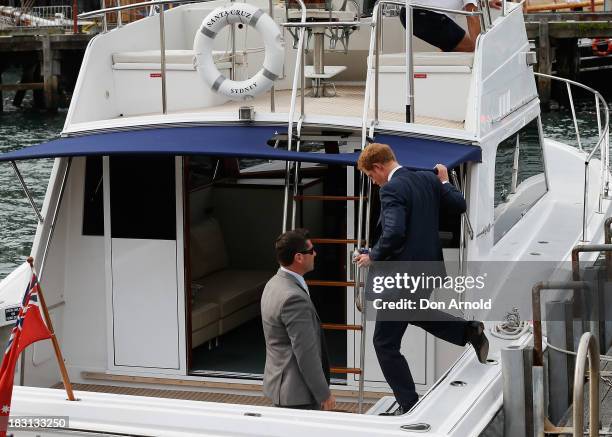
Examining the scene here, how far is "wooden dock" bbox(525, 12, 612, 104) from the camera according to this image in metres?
27.8

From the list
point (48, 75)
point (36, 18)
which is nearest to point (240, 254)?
point (48, 75)

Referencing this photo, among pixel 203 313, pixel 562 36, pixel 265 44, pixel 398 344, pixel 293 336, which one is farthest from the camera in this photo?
pixel 562 36

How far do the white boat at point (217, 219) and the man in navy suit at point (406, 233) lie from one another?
171 mm

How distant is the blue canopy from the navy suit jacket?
0.27 meters

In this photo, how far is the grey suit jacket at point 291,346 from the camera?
16.3 ft

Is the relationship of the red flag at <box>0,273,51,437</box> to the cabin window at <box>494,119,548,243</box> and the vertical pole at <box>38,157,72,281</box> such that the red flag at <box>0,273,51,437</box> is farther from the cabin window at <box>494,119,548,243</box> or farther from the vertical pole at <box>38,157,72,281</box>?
the cabin window at <box>494,119,548,243</box>

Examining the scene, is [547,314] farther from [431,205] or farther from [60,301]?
[60,301]

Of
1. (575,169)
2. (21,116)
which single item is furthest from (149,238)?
(21,116)

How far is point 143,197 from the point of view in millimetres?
6840

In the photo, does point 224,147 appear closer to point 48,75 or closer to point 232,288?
point 232,288

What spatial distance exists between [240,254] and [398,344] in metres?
3.12

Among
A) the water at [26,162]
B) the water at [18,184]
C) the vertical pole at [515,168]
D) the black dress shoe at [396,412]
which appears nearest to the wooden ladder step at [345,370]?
the black dress shoe at [396,412]

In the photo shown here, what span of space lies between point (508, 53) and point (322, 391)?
134 inches

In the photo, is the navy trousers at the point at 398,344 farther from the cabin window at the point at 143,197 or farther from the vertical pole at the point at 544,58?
the vertical pole at the point at 544,58
